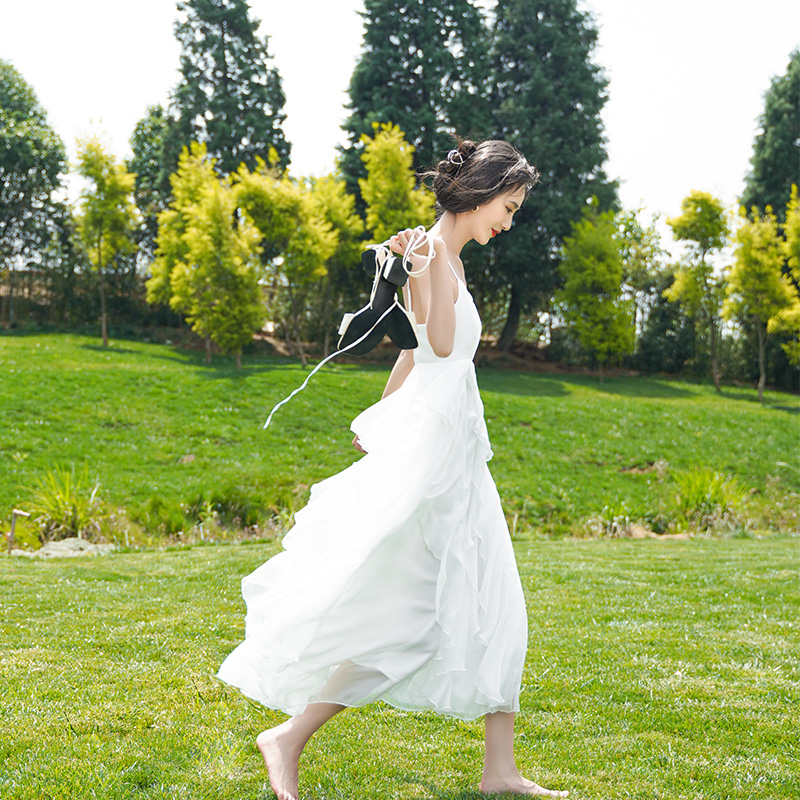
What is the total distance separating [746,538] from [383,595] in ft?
36.1

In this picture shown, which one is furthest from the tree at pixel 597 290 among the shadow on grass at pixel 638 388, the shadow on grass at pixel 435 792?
the shadow on grass at pixel 435 792

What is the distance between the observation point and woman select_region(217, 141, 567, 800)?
2379mm

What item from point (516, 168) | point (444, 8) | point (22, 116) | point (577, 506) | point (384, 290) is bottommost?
point (577, 506)

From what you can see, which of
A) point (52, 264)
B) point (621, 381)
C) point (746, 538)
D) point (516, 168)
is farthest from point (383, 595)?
point (52, 264)

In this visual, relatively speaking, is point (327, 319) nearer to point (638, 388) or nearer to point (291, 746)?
point (638, 388)

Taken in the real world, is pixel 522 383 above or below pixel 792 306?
below

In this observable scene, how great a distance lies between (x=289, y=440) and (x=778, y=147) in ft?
97.2

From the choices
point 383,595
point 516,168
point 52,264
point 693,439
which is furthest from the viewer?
point 52,264

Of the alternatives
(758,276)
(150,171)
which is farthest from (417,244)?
(150,171)

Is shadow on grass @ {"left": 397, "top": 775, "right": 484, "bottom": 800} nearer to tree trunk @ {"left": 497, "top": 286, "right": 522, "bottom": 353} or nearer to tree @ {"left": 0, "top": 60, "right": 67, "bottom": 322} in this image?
tree trunk @ {"left": 497, "top": 286, "right": 522, "bottom": 353}

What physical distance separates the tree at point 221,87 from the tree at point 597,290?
566 inches

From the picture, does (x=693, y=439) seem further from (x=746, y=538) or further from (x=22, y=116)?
(x=22, y=116)

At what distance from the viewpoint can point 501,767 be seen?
2629mm

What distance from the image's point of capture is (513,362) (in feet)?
110
